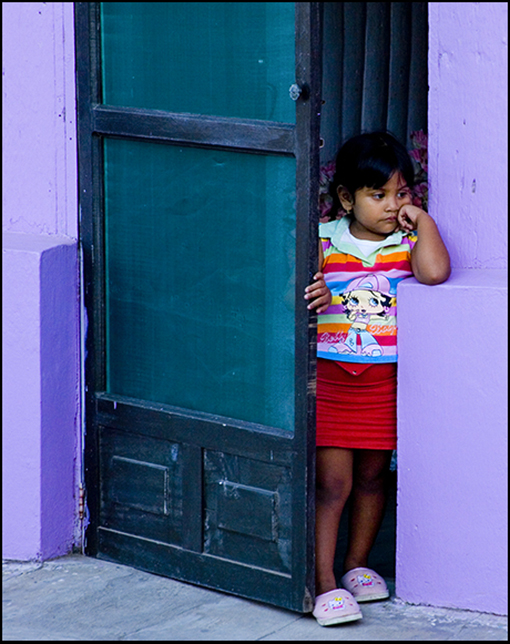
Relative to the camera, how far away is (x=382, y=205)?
338cm

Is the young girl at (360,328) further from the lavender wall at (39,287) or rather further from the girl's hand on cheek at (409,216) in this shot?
the lavender wall at (39,287)

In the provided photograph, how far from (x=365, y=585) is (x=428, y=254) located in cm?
110

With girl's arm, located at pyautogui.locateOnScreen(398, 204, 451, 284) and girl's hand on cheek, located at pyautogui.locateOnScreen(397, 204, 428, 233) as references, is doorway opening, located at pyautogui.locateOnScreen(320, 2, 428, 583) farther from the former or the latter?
girl's arm, located at pyautogui.locateOnScreen(398, 204, 451, 284)

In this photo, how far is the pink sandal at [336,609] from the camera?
3.19 meters

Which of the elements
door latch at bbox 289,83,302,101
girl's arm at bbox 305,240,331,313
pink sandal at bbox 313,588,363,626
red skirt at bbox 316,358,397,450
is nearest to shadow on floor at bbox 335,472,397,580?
pink sandal at bbox 313,588,363,626

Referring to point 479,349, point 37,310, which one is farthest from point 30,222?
point 479,349

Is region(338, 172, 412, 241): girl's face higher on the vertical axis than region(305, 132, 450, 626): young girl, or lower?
higher

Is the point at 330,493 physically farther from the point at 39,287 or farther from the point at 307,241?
the point at 39,287

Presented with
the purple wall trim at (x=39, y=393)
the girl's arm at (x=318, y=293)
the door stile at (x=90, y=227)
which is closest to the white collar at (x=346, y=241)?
the girl's arm at (x=318, y=293)

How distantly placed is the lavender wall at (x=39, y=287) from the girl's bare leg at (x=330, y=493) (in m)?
0.93

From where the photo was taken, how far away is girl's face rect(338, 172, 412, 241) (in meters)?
3.38

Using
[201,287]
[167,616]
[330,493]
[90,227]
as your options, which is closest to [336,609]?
[330,493]

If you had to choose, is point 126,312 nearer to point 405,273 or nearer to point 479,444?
point 405,273

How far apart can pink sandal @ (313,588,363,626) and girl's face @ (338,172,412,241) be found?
1.13 meters
